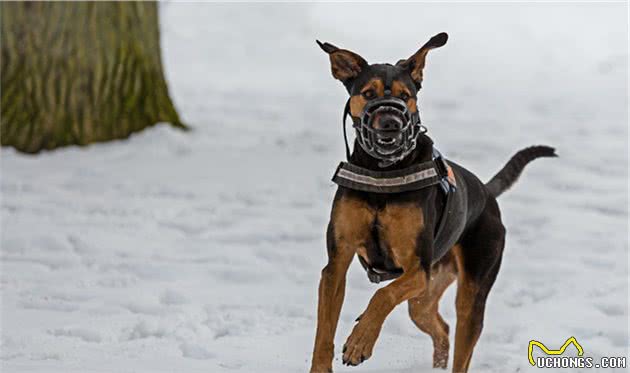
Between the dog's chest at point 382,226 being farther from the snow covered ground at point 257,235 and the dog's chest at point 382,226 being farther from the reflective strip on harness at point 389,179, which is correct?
the snow covered ground at point 257,235

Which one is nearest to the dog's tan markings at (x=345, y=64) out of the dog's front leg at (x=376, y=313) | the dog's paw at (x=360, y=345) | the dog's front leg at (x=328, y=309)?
the dog's front leg at (x=328, y=309)

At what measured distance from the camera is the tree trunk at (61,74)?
29.3ft

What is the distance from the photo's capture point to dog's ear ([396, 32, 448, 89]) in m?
3.84

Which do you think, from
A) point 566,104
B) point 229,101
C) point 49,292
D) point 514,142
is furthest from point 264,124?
point 49,292

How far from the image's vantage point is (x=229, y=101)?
13258mm

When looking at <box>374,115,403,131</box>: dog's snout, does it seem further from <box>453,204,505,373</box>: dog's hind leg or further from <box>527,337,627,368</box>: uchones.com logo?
<box>527,337,627,368</box>: uchones.com logo

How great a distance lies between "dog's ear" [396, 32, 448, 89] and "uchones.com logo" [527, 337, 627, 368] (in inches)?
66.7

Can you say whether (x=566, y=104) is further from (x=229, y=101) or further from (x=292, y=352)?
(x=292, y=352)

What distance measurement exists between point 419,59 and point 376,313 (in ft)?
3.39

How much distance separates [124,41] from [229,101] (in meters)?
3.96

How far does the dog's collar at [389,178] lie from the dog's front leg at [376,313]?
326mm

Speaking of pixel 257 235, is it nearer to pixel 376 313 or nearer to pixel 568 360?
pixel 568 360

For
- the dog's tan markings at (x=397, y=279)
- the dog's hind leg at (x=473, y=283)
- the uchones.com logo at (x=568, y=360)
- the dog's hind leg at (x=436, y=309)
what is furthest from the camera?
the uchones.com logo at (x=568, y=360)

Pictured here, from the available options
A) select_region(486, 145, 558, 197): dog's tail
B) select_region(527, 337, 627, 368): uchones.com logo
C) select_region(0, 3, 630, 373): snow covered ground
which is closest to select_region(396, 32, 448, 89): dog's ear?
select_region(486, 145, 558, 197): dog's tail
